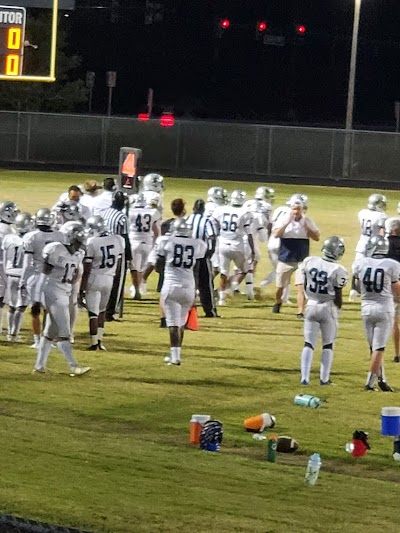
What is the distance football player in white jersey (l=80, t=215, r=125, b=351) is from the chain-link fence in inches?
1160

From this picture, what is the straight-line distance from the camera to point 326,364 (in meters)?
15.7

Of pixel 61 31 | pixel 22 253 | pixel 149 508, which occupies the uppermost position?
pixel 61 31

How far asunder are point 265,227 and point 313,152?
24436 millimetres

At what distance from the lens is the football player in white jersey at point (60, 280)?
50.1 ft

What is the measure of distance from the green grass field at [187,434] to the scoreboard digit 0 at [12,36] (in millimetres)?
4115

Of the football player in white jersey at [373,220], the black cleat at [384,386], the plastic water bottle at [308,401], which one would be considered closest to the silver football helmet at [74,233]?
the plastic water bottle at [308,401]

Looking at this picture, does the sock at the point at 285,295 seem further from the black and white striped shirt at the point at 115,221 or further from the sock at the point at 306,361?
the sock at the point at 306,361

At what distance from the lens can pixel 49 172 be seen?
152 ft

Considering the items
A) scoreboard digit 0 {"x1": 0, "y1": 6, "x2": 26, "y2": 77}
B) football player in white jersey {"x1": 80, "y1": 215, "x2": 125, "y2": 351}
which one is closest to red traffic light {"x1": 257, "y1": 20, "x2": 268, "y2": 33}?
scoreboard digit 0 {"x1": 0, "y1": 6, "x2": 26, "y2": 77}

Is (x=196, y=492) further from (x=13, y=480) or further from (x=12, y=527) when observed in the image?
(x=12, y=527)

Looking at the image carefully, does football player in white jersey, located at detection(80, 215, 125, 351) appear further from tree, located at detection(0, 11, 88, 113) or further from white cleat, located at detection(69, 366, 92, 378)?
tree, located at detection(0, 11, 88, 113)

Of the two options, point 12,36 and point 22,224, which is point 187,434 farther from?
point 12,36

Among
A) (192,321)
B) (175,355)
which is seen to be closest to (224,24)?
(192,321)

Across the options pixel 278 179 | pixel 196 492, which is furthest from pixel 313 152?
pixel 196 492
